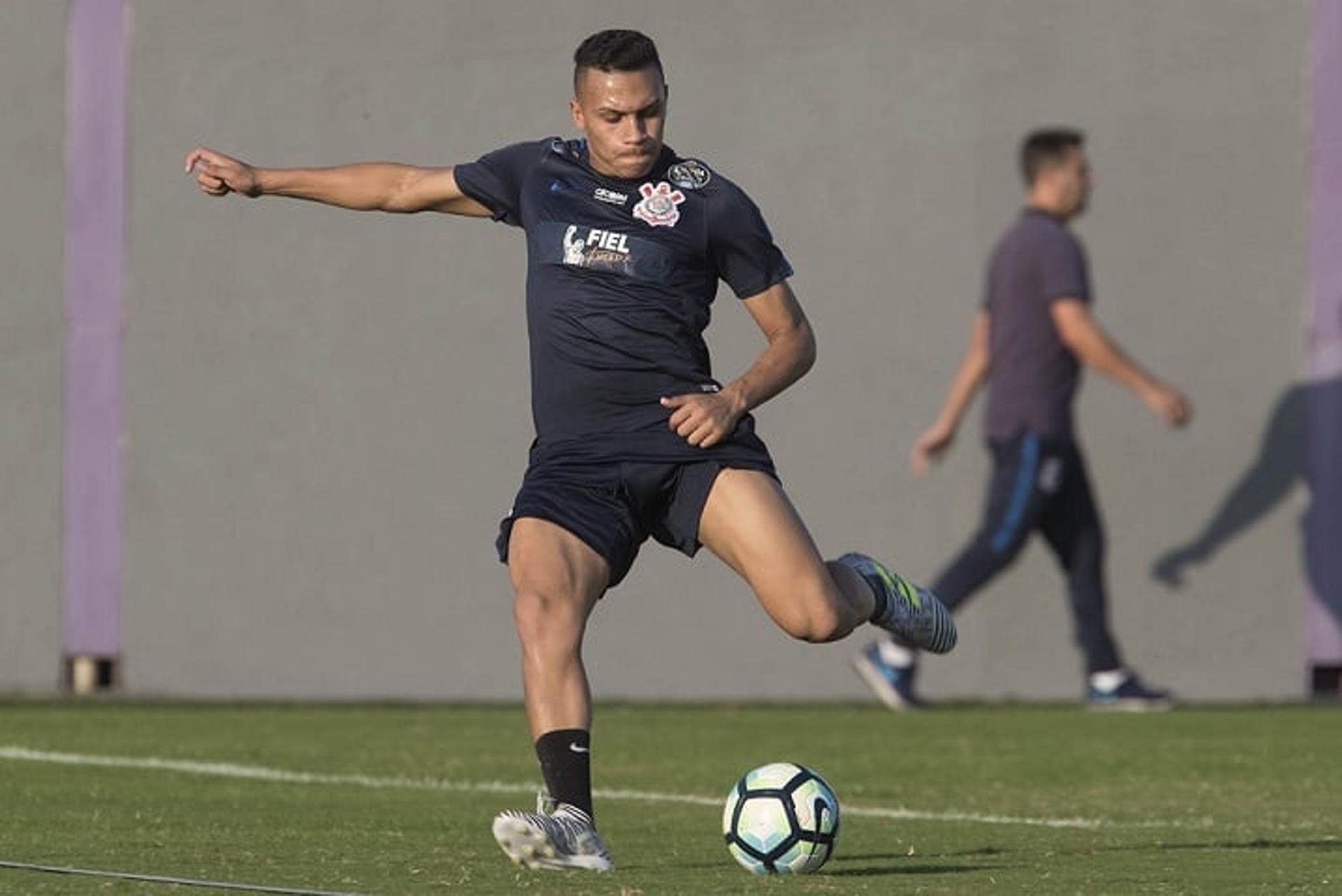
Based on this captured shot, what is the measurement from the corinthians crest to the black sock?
1233 millimetres

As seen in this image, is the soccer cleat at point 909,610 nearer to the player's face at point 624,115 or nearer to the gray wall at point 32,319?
the player's face at point 624,115

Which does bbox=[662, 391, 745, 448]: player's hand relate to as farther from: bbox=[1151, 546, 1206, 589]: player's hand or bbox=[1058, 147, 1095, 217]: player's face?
bbox=[1151, 546, 1206, 589]: player's hand

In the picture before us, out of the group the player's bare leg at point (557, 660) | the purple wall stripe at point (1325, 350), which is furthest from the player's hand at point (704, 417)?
the purple wall stripe at point (1325, 350)

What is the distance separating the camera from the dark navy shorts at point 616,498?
741 cm

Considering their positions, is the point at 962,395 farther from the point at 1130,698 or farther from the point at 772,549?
the point at 772,549

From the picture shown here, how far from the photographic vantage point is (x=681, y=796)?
9.77 meters

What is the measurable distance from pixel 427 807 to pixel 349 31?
6786 mm

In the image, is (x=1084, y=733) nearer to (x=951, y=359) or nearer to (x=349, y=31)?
(x=951, y=359)

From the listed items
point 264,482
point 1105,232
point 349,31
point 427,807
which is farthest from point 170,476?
point 427,807

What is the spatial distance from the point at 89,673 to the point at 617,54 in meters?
8.90

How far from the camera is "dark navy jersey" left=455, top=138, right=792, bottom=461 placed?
7.47 m

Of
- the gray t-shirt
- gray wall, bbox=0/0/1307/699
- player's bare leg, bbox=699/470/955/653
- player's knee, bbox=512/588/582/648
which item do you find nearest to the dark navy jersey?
player's bare leg, bbox=699/470/955/653

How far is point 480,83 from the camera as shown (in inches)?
592

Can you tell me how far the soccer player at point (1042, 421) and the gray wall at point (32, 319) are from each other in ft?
14.3
